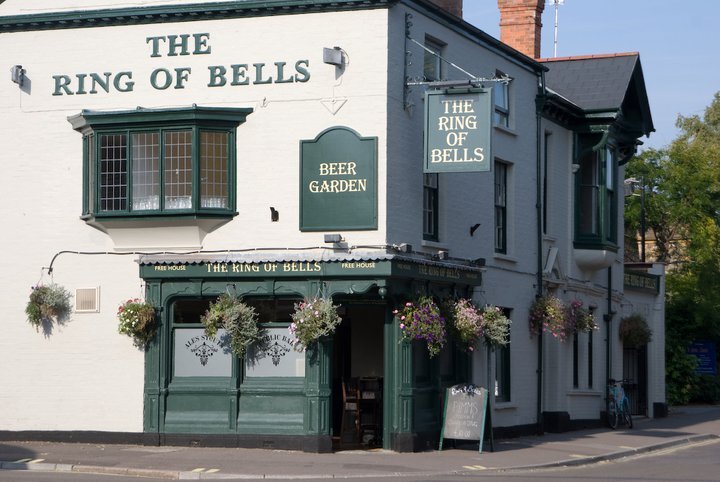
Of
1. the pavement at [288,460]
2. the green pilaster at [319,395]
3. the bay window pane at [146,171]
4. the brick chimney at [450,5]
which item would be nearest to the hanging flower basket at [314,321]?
the green pilaster at [319,395]

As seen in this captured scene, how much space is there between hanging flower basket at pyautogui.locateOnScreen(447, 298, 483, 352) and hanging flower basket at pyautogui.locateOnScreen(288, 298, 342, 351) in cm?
257

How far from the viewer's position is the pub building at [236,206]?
2147 centimetres

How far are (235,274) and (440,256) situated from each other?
3846mm

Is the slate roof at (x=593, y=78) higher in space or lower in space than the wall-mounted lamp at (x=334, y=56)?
higher

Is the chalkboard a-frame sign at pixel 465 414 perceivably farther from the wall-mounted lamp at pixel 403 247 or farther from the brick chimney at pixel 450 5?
the brick chimney at pixel 450 5

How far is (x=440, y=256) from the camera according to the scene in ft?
75.0

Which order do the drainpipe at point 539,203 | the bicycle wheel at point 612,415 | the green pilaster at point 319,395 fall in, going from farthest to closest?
the bicycle wheel at point 612,415 → the drainpipe at point 539,203 → the green pilaster at point 319,395

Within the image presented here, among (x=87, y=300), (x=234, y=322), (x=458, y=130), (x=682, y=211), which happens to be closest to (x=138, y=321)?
(x=87, y=300)

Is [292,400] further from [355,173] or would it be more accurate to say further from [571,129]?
[571,129]

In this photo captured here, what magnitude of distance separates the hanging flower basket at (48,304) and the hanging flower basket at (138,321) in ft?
4.10

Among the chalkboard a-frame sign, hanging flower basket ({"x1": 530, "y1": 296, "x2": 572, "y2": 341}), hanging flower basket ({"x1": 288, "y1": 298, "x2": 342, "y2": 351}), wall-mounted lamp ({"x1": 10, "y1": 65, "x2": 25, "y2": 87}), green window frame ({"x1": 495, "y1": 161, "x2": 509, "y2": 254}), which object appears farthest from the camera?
hanging flower basket ({"x1": 530, "y1": 296, "x2": 572, "y2": 341})

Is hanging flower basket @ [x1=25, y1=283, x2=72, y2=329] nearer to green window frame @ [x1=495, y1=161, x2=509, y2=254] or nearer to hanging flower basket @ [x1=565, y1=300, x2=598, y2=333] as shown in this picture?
green window frame @ [x1=495, y1=161, x2=509, y2=254]

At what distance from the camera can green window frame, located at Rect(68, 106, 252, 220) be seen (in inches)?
867

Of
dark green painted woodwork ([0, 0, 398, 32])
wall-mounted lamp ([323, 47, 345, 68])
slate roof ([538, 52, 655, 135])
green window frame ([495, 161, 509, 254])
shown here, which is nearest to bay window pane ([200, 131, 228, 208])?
dark green painted woodwork ([0, 0, 398, 32])
